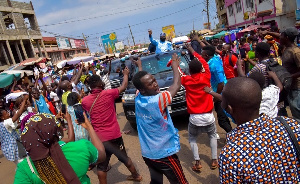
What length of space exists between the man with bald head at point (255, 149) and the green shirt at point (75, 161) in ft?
3.81

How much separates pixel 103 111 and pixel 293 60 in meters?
2.86

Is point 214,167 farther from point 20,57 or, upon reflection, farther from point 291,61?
point 20,57

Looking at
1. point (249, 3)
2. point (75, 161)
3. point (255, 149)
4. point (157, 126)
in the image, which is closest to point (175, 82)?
point (157, 126)

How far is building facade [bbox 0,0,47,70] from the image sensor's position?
28.2m

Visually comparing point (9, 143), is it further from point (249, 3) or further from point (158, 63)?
point (249, 3)

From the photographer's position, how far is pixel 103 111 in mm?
3385

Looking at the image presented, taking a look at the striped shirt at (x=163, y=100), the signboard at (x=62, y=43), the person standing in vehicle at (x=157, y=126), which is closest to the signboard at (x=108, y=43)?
the signboard at (x=62, y=43)

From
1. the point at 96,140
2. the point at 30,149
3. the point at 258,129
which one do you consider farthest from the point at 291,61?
the point at 30,149

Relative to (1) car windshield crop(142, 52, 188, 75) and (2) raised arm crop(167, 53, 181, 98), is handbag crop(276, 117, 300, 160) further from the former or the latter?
(1) car windshield crop(142, 52, 188, 75)

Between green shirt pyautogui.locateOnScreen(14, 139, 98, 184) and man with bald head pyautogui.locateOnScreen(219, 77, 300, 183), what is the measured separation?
116cm

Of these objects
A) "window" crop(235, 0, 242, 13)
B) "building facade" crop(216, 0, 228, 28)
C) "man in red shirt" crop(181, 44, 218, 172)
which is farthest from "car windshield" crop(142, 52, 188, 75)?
"building facade" crop(216, 0, 228, 28)

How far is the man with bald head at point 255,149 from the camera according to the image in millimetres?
1208

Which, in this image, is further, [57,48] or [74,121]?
[57,48]

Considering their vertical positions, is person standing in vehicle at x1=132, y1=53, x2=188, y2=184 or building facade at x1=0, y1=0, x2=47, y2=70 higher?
building facade at x1=0, y1=0, x2=47, y2=70
